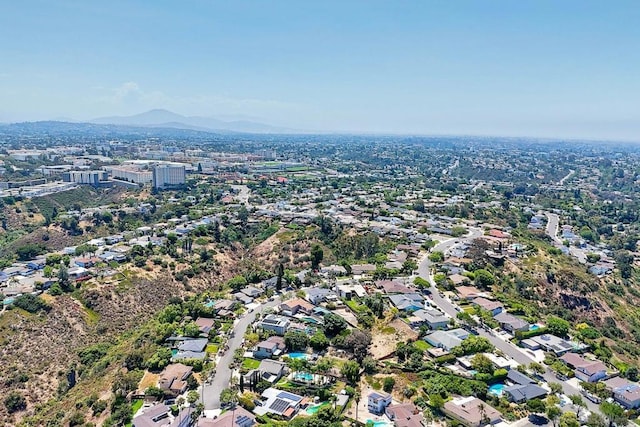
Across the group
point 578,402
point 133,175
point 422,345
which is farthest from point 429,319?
point 133,175

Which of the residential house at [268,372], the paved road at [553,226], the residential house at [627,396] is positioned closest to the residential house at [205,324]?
the residential house at [268,372]

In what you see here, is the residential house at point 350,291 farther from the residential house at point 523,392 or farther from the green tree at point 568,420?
the green tree at point 568,420

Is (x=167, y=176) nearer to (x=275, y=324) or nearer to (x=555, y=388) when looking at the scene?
(x=275, y=324)

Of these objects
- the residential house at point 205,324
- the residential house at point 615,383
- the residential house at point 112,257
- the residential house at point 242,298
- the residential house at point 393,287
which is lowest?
the residential house at point 112,257

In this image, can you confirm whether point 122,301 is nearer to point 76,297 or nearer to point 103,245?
point 76,297

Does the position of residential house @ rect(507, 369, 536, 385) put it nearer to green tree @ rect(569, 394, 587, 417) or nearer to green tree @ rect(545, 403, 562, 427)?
green tree @ rect(569, 394, 587, 417)
